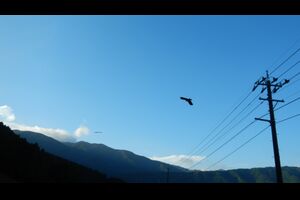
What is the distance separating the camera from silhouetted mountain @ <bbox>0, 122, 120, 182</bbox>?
66381 mm

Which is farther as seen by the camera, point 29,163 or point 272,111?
point 29,163

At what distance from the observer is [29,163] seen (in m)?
71.8

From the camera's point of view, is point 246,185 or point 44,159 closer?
point 246,185

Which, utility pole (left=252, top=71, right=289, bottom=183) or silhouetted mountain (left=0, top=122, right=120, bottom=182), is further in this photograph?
silhouetted mountain (left=0, top=122, right=120, bottom=182)

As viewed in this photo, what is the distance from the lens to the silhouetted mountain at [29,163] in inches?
2613

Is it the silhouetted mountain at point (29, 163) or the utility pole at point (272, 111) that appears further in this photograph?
the silhouetted mountain at point (29, 163)
